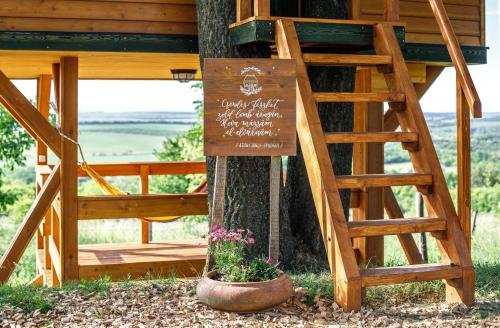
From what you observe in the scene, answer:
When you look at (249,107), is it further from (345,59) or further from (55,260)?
(55,260)

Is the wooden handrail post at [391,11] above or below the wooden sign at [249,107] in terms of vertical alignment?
above

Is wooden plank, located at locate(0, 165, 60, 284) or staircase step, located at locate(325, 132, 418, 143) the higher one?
staircase step, located at locate(325, 132, 418, 143)

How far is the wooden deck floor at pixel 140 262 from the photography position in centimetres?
823

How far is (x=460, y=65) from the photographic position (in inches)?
237

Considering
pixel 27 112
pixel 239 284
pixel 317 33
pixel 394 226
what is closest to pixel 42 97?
pixel 27 112

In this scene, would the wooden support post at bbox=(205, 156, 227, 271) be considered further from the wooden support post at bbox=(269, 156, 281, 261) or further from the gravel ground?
the gravel ground

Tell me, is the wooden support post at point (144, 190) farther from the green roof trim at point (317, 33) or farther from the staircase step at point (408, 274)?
the staircase step at point (408, 274)

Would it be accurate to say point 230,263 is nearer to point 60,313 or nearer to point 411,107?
point 60,313

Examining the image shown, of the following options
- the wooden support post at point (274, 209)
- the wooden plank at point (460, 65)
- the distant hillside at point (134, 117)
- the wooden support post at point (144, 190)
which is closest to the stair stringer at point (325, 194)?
the wooden support post at point (274, 209)

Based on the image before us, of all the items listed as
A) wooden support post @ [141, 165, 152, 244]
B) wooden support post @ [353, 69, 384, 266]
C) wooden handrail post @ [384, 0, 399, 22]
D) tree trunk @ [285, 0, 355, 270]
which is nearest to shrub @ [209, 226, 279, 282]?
tree trunk @ [285, 0, 355, 270]

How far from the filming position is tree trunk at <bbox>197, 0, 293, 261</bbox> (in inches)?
261

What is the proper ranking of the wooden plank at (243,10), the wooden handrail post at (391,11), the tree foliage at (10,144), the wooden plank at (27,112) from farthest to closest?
the tree foliage at (10,144) → the wooden plank at (27,112) → the wooden handrail post at (391,11) → the wooden plank at (243,10)

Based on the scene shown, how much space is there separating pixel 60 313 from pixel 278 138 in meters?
1.86

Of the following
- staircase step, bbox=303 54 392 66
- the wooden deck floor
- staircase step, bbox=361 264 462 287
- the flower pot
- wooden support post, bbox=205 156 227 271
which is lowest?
the wooden deck floor
